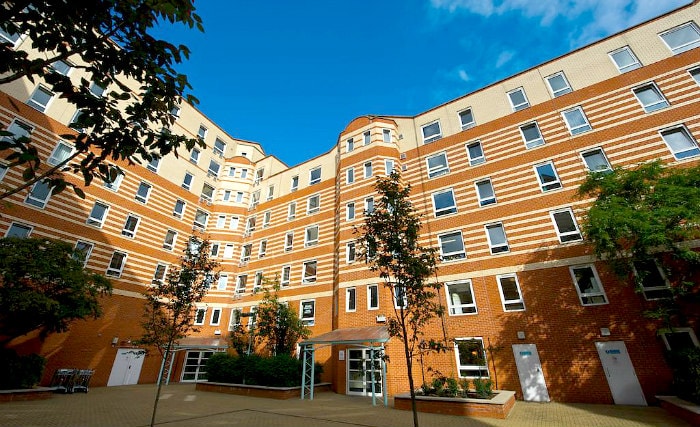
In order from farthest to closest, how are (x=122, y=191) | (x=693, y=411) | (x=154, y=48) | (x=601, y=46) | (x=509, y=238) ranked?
(x=122, y=191), (x=601, y=46), (x=509, y=238), (x=693, y=411), (x=154, y=48)

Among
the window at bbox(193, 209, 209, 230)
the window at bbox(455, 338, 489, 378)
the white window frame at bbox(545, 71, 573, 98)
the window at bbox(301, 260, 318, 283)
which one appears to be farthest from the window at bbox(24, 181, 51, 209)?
the white window frame at bbox(545, 71, 573, 98)

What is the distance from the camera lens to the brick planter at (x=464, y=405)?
10.8 meters

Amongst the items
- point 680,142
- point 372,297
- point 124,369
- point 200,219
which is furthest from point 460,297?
point 200,219

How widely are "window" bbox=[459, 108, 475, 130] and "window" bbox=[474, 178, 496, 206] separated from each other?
14.8 ft

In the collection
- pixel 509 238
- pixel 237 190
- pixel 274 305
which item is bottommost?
pixel 274 305

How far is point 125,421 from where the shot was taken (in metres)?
10.3

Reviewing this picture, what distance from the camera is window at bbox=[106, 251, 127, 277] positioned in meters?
20.8

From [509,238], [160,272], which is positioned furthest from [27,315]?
[509,238]

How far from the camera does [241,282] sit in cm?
2727

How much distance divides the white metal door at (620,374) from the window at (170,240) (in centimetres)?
2732

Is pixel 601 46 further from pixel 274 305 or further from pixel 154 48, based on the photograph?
pixel 274 305

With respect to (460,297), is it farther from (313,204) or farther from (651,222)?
(313,204)

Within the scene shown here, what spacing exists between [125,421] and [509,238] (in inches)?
708

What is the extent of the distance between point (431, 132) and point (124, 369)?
2609 cm
